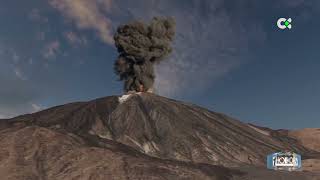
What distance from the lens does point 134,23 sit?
370 feet

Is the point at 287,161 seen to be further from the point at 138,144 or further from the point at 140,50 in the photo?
the point at 140,50

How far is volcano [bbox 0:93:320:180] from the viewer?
53812 millimetres

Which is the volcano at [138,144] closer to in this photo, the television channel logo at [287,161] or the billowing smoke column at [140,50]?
the television channel logo at [287,161]

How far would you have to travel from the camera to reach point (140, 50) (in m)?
110

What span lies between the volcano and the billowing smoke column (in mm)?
12279

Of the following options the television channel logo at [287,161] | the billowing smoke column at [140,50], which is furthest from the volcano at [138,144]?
the billowing smoke column at [140,50]

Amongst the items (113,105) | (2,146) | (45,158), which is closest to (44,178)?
(45,158)

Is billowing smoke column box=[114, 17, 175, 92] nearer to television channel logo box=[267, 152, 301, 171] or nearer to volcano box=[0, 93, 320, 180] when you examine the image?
volcano box=[0, 93, 320, 180]

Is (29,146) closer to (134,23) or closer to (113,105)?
(113,105)

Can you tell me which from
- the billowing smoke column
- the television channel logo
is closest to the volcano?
the television channel logo

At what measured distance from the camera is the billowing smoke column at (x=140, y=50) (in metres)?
111

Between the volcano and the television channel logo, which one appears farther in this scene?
the television channel logo

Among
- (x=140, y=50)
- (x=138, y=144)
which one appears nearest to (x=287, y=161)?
(x=138, y=144)

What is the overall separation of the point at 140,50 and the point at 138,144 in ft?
123
